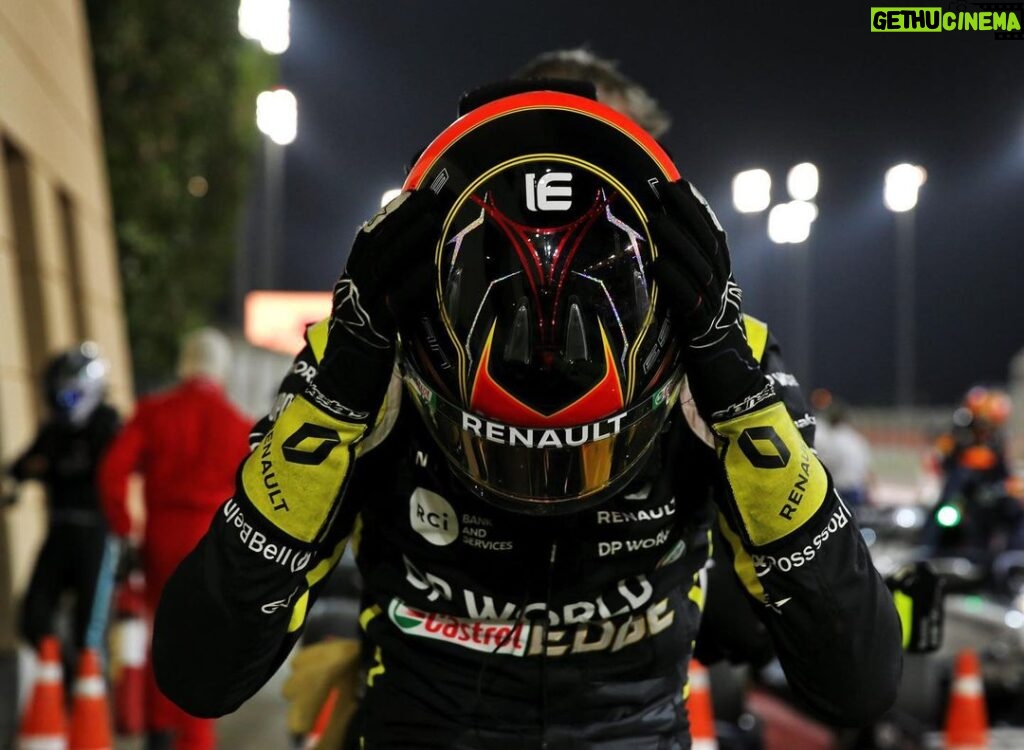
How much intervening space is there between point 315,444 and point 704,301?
23.3 inches

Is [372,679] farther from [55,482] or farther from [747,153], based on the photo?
[55,482]

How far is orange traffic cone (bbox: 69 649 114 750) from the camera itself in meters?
4.64

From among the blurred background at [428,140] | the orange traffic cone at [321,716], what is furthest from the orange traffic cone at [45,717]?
the orange traffic cone at [321,716]

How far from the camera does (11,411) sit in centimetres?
816

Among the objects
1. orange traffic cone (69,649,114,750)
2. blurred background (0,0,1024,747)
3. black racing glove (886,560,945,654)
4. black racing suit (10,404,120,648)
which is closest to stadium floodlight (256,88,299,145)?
blurred background (0,0,1024,747)

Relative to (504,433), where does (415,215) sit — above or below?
above

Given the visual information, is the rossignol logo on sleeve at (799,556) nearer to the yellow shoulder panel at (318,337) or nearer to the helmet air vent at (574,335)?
the yellow shoulder panel at (318,337)

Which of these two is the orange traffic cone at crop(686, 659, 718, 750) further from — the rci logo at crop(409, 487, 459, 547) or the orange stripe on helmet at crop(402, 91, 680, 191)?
the orange stripe on helmet at crop(402, 91, 680, 191)

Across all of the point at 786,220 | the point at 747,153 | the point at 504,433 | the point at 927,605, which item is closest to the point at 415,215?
the point at 504,433

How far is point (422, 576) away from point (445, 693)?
7.0 inches

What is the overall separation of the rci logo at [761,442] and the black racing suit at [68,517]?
5.45m

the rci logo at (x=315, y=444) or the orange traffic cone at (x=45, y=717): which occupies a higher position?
the rci logo at (x=315, y=444)

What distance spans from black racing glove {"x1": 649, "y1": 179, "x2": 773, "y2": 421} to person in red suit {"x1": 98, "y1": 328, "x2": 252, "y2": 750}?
470cm

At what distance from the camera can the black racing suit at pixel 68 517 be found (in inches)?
247
